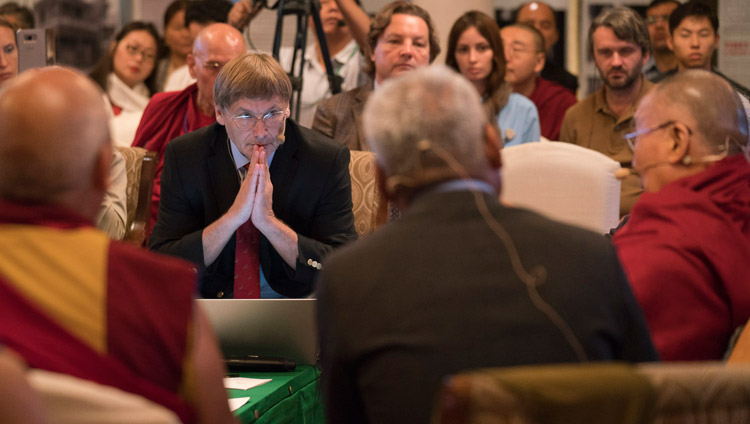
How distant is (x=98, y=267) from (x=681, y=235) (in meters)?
1.03

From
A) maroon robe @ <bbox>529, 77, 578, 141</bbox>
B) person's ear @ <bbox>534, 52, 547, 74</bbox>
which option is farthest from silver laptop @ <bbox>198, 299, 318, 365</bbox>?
person's ear @ <bbox>534, 52, 547, 74</bbox>

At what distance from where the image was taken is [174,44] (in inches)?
198

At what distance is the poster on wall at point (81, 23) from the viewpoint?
648cm

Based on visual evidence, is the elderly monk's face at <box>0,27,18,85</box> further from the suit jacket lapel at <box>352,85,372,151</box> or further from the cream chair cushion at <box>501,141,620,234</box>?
the cream chair cushion at <box>501,141,620,234</box>

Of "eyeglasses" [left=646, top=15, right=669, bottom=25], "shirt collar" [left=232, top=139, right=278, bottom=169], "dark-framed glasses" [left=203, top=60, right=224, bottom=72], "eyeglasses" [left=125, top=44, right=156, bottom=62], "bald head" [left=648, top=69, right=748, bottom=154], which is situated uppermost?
"eyeglasses" [left=646, top=15, right=669, bottom=25]

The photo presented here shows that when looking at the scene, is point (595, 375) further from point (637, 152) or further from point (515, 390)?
point (637, 152)

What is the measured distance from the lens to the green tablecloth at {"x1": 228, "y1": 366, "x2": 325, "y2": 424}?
1676mm

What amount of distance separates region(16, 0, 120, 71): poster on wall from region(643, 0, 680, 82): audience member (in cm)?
361

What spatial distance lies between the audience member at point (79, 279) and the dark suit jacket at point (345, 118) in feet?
8.03

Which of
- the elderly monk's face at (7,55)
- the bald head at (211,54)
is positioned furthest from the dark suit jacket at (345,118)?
the elderly monk's face at (7,55)

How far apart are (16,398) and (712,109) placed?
137cm

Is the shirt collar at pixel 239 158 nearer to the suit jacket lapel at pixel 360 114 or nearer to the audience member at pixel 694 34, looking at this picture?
the suit jacket lapel at pixel 360 114

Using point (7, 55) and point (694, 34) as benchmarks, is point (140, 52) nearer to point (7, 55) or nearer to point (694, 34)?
point (7, 55)

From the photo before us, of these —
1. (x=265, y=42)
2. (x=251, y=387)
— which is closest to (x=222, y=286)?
(x=251, y=387)
